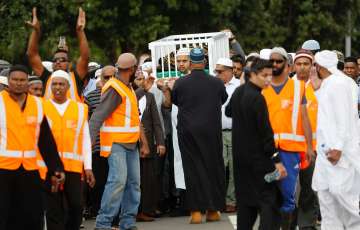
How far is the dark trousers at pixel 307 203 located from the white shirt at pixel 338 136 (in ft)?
4.55

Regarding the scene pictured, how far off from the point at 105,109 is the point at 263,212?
3381 mm

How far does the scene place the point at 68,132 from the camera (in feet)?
43.7

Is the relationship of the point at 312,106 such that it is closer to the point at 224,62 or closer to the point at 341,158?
the point at 341,158

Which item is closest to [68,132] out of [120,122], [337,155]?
[120,122]

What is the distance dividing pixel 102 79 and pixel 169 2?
1714cm

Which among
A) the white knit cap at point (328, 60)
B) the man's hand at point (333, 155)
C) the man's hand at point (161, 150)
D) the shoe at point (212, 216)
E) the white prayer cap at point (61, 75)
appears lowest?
the shoe at point (212, 216)

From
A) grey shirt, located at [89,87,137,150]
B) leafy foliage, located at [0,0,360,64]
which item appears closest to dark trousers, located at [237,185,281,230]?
grey shirt, located at [89,87,137,150]

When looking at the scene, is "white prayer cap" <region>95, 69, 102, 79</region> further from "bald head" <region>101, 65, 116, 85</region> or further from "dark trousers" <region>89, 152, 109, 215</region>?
"dark trousers" <region>89, 152, 109, 215</region>

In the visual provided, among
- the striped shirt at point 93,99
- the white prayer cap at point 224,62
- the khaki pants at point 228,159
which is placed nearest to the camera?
the striped shirt at point 93,99

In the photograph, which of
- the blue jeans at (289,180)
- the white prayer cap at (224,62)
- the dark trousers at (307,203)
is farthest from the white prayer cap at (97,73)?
the blue jeans at (289,180)

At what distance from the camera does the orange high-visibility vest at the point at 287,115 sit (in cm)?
1330

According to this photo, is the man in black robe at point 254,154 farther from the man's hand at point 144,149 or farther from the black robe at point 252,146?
the man's hand at point 144,149

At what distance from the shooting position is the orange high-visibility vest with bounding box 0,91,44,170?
1240 cm

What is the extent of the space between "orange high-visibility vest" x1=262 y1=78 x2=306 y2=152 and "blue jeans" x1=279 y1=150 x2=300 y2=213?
8cm
